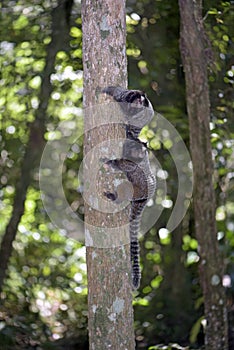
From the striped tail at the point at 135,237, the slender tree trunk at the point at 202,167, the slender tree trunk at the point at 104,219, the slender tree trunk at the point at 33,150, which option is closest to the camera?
the slender tree trunk at the point at 104,219

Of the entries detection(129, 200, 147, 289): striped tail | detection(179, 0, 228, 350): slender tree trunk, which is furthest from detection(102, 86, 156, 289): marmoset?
detection(179, 0, 228, 350): slender tree trunk

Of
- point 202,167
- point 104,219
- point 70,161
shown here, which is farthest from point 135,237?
point 70,161

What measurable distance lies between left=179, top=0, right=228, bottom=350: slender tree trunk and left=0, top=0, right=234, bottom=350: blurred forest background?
29cm

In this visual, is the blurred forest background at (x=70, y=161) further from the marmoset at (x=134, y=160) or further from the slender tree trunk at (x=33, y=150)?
the marmoset at (x=134, y=160)

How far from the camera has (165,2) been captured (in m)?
2.82

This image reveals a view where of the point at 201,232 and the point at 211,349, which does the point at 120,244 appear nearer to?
the point at 201,232

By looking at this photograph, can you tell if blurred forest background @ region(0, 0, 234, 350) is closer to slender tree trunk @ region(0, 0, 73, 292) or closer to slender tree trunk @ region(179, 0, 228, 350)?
slender tree trunk @ region(0, 0, 73, 292)

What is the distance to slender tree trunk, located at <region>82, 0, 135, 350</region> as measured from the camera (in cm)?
160

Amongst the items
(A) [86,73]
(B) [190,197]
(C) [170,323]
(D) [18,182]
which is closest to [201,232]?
(B) [190,197]

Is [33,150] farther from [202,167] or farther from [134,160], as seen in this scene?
[134,160]

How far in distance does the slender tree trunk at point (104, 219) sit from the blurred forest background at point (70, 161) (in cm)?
108

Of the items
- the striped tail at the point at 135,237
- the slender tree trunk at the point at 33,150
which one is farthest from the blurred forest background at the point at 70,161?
the striped tail at the point at 135,237

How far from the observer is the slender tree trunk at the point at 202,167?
2.45 metres

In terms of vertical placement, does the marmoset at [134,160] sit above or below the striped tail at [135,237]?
above
